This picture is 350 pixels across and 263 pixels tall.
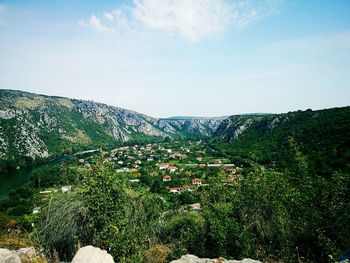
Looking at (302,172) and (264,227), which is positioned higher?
(302,172)

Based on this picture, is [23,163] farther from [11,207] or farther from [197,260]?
[197,260]

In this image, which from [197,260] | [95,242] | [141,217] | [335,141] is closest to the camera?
[95,242]

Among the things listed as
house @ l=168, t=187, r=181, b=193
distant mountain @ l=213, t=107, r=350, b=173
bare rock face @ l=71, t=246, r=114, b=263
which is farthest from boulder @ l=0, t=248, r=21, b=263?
house @ l=168, t=187, r=181, b=193

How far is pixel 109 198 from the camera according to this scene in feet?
21.0

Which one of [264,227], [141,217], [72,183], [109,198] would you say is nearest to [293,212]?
[264,227]

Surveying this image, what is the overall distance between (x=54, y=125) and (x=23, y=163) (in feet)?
216

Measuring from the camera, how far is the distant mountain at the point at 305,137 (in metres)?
36.8

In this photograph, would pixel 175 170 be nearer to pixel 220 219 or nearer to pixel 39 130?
pixel 220 219

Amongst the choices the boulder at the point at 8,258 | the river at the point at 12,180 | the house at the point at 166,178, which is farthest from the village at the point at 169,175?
the river at the point at 12,180

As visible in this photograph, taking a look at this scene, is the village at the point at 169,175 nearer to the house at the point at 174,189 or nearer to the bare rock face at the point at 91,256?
the house at the point at 174,189

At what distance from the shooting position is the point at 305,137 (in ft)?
229

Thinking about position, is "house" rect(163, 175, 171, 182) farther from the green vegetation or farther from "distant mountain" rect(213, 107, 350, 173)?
the green vegetation

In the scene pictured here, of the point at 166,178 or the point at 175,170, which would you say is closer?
the point at 166,178

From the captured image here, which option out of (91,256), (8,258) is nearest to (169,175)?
(8,258)
